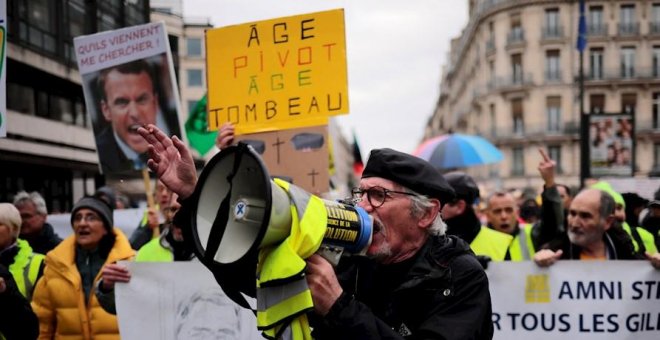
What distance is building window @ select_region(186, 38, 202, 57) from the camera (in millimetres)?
50688

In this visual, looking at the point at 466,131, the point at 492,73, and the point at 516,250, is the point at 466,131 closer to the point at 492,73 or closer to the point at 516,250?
the point at 492,73

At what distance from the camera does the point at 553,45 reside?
44781 mm

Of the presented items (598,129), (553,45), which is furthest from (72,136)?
(553,45)

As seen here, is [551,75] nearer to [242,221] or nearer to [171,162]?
[171,162]

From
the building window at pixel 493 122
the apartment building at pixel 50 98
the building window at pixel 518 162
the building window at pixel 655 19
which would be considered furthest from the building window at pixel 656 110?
the apartment building at pixel 50 98

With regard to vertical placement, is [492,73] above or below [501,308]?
above

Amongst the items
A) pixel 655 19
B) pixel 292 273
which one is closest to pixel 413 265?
pixel 292 273

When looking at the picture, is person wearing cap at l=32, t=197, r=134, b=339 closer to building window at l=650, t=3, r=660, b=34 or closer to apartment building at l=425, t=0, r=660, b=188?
apartment building at l=425, t=0, r=660, b=188

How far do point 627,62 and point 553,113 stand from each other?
19.0 feet

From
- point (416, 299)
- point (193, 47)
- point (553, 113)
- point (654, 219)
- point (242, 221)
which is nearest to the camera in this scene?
point (242, 221)

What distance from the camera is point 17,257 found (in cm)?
397

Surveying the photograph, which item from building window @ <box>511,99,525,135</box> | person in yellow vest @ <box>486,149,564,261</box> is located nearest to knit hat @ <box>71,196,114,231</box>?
person in yellow vest @ <box>486,149,564,261</box>

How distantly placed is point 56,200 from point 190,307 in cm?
1601

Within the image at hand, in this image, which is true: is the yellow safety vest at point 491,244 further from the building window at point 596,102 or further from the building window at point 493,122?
the building window at point 493,122
